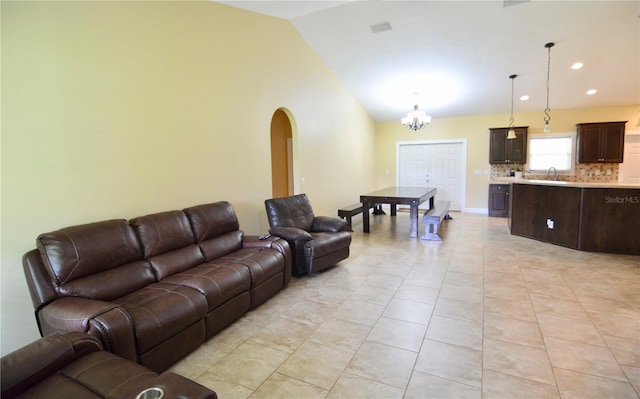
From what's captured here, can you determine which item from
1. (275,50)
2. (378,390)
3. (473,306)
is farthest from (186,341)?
(275,50)

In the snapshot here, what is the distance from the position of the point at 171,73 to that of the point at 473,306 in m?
3.79

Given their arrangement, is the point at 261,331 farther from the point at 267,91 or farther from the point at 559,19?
the point at 559,19

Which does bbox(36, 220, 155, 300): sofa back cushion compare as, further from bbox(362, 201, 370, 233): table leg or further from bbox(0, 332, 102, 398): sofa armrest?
bbox(362, 201, 370, 233): table leg

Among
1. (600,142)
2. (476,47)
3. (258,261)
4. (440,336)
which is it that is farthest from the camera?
(600,142)

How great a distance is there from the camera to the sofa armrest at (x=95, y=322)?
177cm

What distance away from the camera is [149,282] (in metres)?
2.56

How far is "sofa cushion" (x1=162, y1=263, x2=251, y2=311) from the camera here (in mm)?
2458

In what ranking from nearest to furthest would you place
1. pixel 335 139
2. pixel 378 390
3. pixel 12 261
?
pixel 378 390 < pixel 12 261 < pixel 335 139

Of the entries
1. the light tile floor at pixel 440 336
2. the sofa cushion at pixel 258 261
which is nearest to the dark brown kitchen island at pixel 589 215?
the light tile floor at pixel 440 336

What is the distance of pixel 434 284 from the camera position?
354cm

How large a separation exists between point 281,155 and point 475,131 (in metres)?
5.21

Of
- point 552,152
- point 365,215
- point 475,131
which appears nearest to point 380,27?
point 365,215

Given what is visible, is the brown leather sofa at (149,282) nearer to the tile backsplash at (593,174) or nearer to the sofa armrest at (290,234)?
the sofa armrest at (290,234)

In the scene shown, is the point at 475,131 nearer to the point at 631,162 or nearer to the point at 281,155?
the point at 631,162
